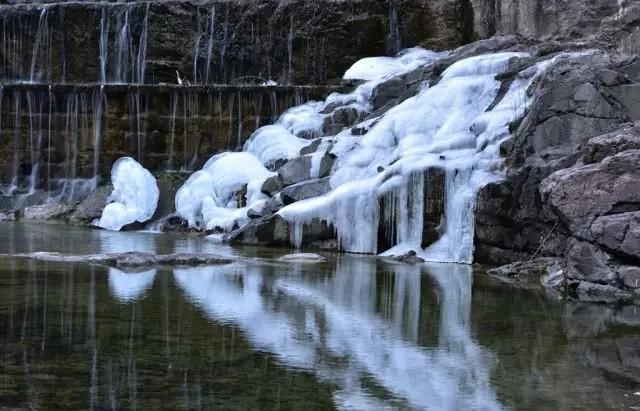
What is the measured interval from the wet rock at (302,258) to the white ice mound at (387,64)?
8790 millimetres

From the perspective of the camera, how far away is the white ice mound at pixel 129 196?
20531 mm

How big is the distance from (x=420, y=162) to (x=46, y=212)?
1099 cm

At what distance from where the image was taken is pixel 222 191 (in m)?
20.0

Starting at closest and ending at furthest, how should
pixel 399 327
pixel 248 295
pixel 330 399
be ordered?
pixel 330 399 < pixel 399 327 < pixel 248 295

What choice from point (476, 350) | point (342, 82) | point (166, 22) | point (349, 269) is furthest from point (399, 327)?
point (166, 22)

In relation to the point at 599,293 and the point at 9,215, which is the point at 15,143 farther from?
the point at 599,293

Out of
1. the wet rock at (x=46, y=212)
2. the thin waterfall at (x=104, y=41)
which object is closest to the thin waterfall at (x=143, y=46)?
the thin waterfall at (x=104, y=41)

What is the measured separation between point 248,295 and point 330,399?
4.19 meters

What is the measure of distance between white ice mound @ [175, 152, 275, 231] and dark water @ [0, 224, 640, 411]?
24.8 feet

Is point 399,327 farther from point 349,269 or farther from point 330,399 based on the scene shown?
point 349,269

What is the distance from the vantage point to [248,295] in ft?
29.6

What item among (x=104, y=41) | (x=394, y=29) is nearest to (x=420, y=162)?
(x=394, y=29)

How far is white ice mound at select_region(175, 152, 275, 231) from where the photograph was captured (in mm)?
18531

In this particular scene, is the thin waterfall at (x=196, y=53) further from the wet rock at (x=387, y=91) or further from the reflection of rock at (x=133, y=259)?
the reflection of rock at (x=133, y=259)
